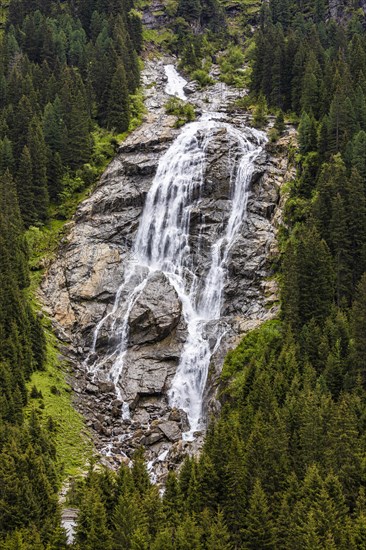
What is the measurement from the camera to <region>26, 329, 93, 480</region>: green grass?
5866 centimetres

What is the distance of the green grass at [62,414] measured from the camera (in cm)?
5866

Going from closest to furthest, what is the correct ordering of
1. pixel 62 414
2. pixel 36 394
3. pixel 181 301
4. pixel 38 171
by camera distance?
pixel 62 414 < pixel 36 394 < pixel 181 301 < pixel 38 171

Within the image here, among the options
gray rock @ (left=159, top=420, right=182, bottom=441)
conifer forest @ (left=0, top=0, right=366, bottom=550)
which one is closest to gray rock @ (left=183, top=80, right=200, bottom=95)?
conifer forest @ (left=0, top=0, right=366, bottom=550)

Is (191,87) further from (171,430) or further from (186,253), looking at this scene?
(171,430)

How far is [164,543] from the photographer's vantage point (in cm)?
3903

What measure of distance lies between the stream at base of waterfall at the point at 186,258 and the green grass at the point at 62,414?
181 inches

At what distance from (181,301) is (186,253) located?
7768 millimetres

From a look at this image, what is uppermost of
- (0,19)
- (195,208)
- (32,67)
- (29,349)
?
(0,19)

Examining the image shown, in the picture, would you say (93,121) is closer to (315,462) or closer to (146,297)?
(146,297)

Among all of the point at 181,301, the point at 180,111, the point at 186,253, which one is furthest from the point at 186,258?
the point at 180,111

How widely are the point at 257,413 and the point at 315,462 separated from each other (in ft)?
28.0

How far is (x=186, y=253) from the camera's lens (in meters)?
81.3

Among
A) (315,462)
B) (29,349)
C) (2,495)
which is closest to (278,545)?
(315,462)

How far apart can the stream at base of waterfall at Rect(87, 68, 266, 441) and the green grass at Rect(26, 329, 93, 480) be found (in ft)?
15.1
